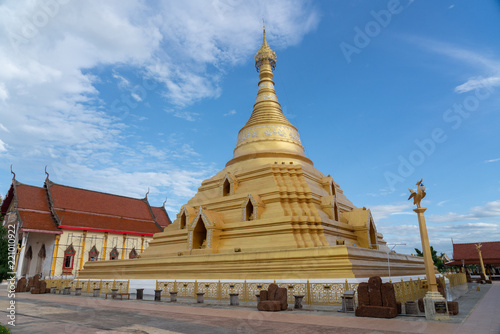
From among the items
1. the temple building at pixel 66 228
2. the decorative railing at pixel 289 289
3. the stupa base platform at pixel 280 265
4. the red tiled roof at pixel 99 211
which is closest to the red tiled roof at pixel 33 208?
the temple building at pixel 66 228

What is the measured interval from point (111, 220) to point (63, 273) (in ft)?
23.8

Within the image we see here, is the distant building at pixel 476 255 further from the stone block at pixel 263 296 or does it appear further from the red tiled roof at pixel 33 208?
the red tiled roof at pixel 33 208

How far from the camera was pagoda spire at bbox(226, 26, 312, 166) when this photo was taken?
2453 cm

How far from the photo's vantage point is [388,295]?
384 inches

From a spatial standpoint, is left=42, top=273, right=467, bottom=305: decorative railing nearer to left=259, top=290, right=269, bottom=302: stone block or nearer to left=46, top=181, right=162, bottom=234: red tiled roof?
left=259, top=290, right=269, bottom=302: stone block

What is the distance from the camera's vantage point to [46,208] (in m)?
32.1

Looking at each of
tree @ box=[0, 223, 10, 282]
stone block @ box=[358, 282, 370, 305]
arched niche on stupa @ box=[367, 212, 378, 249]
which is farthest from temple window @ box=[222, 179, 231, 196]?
stone block @ box=[358, 282, 370, 305]

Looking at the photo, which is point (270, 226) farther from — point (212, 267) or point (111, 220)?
point (111, 220)

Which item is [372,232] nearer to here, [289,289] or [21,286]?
[289,289]

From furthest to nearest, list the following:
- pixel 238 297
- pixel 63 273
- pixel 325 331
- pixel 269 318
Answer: pixel 63 273
pixel 238 297
pixel 269 318
pixel 325 331

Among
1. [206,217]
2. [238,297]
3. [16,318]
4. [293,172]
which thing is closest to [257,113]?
[293,172]

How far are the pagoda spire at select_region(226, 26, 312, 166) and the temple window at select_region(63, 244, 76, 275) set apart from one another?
1777 centimetres

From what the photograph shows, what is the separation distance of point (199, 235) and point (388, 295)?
43.3ft

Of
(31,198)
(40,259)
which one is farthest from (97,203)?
(40,259)
